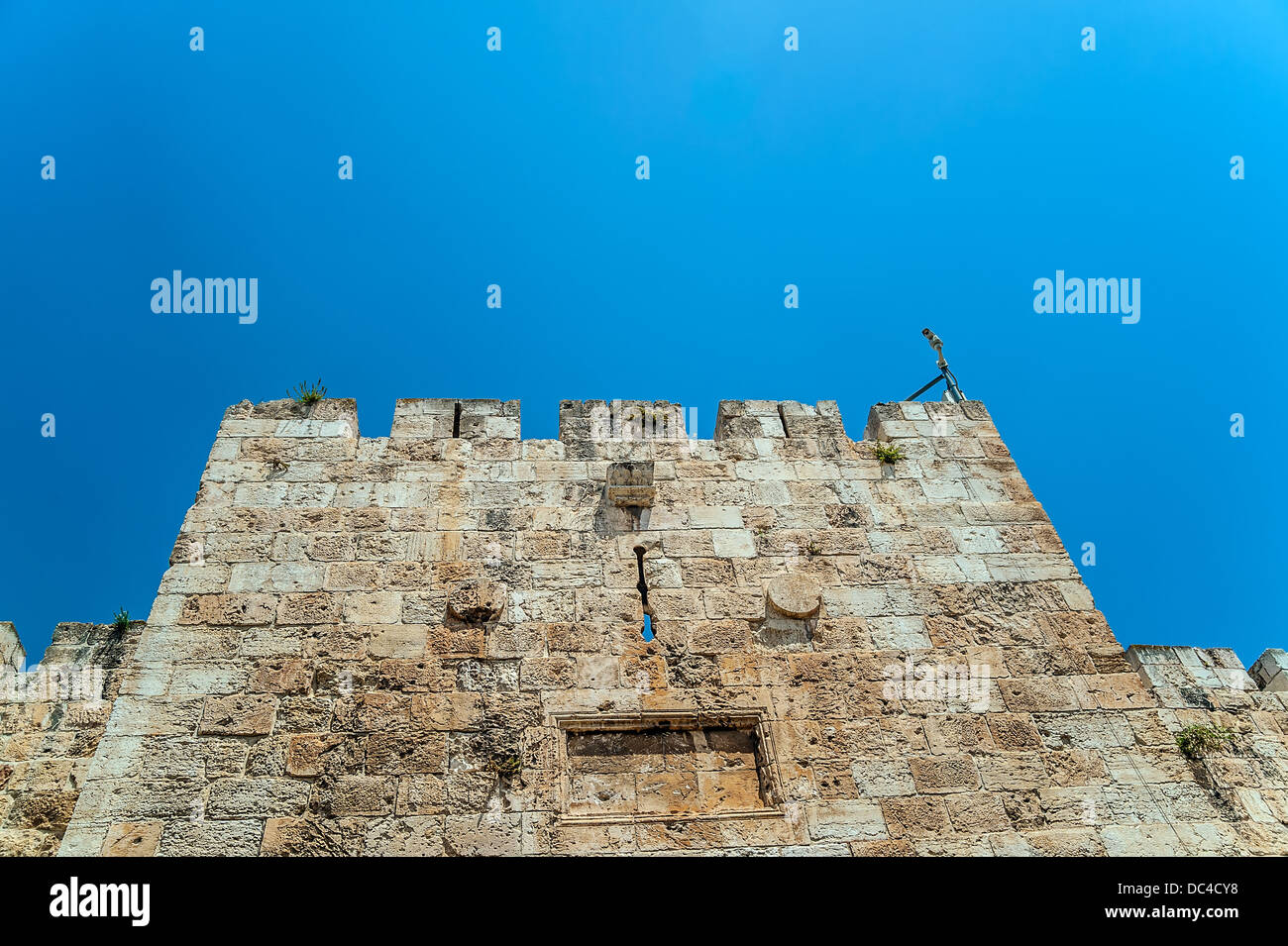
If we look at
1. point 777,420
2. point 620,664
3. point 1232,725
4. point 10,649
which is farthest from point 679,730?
point 10,649

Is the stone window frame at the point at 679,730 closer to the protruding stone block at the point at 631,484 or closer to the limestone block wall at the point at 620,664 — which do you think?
the limestone block wall at the point at 620,664

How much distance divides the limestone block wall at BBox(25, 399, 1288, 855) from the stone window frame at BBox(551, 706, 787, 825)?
0.06 feet

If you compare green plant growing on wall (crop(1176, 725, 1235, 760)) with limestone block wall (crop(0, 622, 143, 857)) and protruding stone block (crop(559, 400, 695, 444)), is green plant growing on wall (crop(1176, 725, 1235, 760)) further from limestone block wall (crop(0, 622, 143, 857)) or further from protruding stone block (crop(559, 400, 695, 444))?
limestone block wall (crop(0, 622, 143, 857))

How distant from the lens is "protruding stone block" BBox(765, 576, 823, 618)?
591cm

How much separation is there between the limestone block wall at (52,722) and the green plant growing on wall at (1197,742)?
8217mm

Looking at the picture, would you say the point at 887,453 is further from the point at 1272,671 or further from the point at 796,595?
the point at 1272,671

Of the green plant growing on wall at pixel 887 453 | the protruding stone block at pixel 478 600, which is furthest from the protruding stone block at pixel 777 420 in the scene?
the protruding stone block at pixel 478 600

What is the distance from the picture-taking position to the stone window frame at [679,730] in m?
4.92

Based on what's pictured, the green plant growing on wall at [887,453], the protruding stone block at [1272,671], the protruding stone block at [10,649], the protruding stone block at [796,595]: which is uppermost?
the green plant growing on wall at [887,453]

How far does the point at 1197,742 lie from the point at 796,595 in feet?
10.2

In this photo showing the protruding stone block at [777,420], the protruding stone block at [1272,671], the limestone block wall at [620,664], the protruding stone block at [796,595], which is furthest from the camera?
the protruding stone block at [1272,671]
